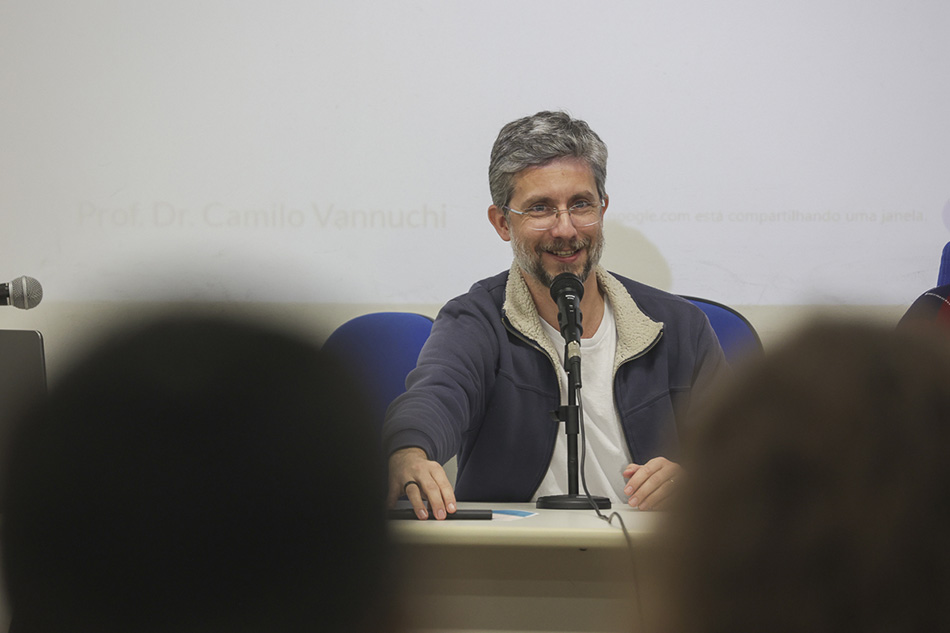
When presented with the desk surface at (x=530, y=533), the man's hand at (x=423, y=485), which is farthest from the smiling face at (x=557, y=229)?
the desk surface at (x=530, y=533)

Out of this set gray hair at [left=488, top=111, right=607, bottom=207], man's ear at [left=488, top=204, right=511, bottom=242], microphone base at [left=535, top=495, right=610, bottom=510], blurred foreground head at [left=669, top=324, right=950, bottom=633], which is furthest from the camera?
man's ear at [left=488, top=204, right=511, bottom=242]

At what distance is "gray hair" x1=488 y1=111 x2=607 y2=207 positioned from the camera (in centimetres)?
215

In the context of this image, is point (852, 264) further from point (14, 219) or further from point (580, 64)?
point (14, 219)

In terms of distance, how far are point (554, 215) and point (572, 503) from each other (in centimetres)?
80

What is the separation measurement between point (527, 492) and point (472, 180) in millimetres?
1153

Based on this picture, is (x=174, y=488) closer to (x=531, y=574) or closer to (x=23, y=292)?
(x=531, y=574)

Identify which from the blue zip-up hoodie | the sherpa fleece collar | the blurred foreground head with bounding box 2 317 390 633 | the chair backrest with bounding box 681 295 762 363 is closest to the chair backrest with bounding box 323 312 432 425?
the blue zip-up hoodie

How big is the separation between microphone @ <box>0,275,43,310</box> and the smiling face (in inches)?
42.7

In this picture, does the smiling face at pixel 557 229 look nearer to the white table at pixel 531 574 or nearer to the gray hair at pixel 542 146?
the gray hair at pixel 542 146

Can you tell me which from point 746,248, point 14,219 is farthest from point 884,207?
point 14,219

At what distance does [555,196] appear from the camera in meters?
2.16

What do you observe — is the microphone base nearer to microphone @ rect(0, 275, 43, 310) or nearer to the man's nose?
the man's nose

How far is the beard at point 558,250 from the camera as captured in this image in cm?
217

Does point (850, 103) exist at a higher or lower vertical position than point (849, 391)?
higher
